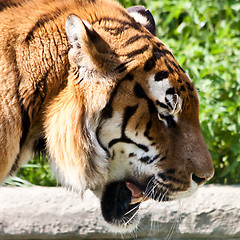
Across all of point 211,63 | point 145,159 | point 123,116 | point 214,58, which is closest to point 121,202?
point 145,159

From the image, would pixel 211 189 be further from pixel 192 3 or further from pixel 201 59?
pixel 192 3

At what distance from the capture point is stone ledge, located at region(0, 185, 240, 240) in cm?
369

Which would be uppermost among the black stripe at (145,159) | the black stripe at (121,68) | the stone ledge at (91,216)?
the black stripe at (121,68)

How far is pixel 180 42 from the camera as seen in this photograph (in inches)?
195

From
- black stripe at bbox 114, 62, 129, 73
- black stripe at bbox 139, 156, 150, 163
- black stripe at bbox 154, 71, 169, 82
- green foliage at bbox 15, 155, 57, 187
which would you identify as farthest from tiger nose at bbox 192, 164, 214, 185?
green foliage at bbox 15, 155, 57, 187

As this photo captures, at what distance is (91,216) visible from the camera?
3.71 metres

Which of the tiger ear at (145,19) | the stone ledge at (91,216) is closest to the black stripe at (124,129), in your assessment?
the tiger ear at (145,19)

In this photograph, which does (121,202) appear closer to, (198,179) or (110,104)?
(198,179)

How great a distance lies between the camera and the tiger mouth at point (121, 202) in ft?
9.02

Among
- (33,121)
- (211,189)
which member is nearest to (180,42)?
(211,189)

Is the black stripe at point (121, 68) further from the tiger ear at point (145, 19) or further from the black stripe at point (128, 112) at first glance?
the tiger ear at point (145, 19)

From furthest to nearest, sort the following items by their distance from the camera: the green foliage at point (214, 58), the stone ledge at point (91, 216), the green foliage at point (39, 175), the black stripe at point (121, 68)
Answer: the green foliage at point (39, 175) → the green foliage at point (214, 58) → the stone ledge at point (91, 216) → the black stripe at point (121, 68)

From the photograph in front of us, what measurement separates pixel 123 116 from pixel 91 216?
56.2 inches

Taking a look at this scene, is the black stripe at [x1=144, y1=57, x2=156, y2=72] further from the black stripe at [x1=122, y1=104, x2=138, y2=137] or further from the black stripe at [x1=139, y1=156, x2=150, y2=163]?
the black stripe at [x1=139, y1=156, x2=150, y2=163]
